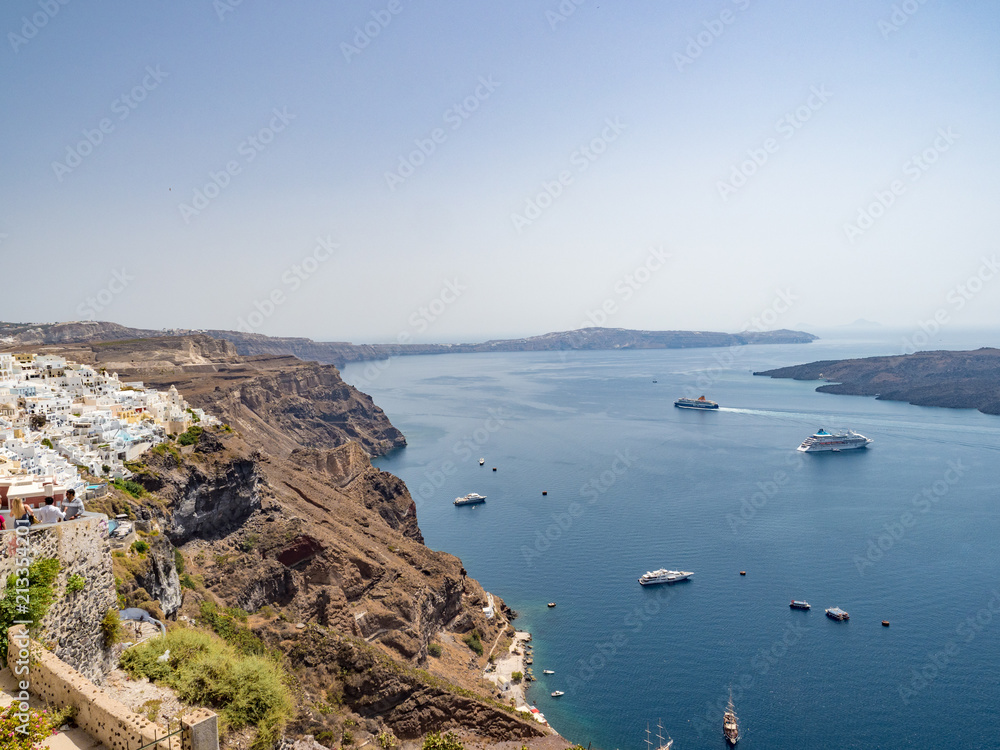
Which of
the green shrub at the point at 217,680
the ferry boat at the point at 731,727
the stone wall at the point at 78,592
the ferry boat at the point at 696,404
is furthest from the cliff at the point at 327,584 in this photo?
the ferry boat at the point at 696,404

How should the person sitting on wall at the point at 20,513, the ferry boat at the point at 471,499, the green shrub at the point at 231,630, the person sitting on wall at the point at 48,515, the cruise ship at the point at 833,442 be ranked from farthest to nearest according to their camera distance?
1. the cruise ship at the point at 833,442
2. the ferry boat at the point at 471,499
3. the green shrub at the point at 231,630
4. the person sitting on wall at the point at 48,515
5. the person sitting on wall at the point at 20,513

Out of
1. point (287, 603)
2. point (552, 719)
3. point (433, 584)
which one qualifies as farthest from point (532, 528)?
point (287, 603)

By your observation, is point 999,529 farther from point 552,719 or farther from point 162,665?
point 162,665

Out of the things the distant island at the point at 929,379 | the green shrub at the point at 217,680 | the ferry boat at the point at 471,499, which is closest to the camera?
the green shrub at the point at 217,680

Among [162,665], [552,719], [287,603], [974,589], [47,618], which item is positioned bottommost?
[552,719]

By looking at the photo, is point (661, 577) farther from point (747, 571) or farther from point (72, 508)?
point (72, 508)

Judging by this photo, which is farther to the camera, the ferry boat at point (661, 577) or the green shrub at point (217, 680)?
the ferry boat at point (661, 577)

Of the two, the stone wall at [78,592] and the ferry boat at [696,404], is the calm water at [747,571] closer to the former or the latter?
the stone wall at [78,592]
